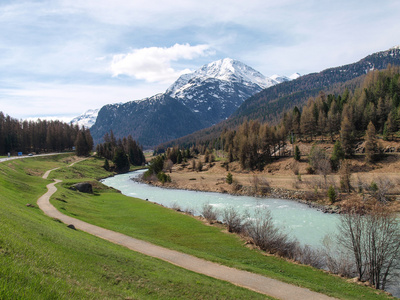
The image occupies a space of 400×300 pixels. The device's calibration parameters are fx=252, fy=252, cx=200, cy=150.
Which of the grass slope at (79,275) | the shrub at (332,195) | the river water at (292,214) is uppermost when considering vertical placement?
the grass slope at (79,275)

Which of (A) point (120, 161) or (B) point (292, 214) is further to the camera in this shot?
(A) point (120, 161)

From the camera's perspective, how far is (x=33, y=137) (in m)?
132

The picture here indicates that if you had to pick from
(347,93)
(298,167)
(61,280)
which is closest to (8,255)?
(61,280)

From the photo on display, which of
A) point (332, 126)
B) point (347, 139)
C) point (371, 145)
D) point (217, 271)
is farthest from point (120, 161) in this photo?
point (217, 271)

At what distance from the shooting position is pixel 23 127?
136 m

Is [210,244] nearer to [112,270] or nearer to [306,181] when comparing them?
[112,270]

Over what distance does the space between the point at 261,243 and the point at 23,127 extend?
152 m

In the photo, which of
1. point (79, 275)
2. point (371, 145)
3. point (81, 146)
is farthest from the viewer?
point (81, 146)

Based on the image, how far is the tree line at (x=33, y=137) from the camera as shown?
12169 cm

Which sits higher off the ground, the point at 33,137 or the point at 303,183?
the point at 33,137

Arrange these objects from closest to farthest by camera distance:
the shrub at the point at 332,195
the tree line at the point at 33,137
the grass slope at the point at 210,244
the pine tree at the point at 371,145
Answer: the grass slope at the point at 210,244 < the shrub at the point at 332,195 < the pine tree at the point at 371,145 < the tree line at the point at 33,137

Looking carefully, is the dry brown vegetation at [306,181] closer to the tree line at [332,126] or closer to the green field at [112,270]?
the tree line at [332,126]

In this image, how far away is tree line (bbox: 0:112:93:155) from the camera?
121688mm

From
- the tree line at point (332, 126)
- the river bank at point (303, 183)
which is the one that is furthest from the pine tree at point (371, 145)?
the tree line at point (332, 126)
